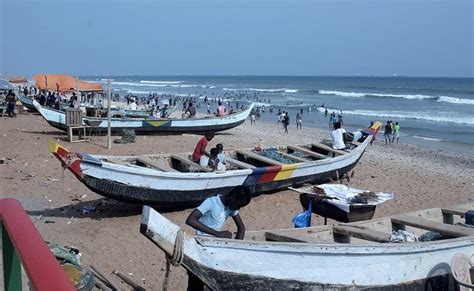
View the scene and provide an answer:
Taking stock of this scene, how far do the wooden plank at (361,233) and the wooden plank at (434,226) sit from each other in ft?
2.58

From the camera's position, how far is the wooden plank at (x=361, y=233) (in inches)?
231

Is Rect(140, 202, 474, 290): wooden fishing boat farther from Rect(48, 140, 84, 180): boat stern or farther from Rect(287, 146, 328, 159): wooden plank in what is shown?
Rect(287, 146, 328, 159): wooden plank

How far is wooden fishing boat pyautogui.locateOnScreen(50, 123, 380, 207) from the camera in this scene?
860 cm

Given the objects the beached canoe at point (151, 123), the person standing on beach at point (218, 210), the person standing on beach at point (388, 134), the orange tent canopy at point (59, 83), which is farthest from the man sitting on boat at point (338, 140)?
the orange tent canopy at point (59, 83)

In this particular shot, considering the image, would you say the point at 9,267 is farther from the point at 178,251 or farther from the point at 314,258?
the point at 314,258

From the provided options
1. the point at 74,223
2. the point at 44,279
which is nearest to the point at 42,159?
the point at 74,223

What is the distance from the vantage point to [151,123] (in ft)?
67.9

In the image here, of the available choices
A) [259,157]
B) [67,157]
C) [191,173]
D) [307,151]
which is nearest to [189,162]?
[191,173]

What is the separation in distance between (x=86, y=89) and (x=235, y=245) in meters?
22.5

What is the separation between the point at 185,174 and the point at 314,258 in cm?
486

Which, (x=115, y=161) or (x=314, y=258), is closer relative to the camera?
(x=314, y=258)

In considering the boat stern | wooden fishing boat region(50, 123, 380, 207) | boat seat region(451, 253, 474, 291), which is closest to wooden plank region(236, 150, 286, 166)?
wooden fishing boat region(50, 123, 380, 207)

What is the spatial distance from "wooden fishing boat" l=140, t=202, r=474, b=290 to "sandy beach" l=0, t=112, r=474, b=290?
235cm

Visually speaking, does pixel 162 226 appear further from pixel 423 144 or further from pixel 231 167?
pixel 423 144
